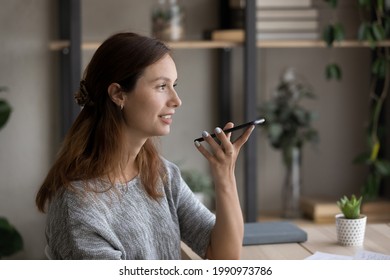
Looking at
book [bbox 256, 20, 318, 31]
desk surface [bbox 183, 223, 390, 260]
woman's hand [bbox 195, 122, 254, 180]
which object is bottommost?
desk surface [bbox 183, 223, 390, 260]

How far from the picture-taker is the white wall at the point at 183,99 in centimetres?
297

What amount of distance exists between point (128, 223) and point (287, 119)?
5.68 ft

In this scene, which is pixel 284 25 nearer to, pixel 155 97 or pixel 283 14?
pixel 283 14

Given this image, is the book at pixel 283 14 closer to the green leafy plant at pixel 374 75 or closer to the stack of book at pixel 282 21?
the stack of book at pixel 282 21

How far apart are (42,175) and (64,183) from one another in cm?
177

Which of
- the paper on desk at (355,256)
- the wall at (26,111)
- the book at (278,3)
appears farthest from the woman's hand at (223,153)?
the wall at (26,111)

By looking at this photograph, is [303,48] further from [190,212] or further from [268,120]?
[190,212]

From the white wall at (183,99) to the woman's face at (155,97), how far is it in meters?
1.70

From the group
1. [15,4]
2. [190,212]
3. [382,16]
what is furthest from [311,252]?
[15,4]

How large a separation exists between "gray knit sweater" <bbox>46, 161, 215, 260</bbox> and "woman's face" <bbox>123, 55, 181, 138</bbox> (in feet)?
0.49

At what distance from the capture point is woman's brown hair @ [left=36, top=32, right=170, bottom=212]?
1355 mm

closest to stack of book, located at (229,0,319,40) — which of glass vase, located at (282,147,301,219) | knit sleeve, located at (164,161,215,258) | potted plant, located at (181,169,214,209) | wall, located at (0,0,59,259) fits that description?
glass vase, located at (282,147,301,219)

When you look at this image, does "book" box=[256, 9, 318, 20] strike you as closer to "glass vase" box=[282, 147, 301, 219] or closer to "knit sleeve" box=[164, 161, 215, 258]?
"glass vase" box=[282, 147, 301, 219]
